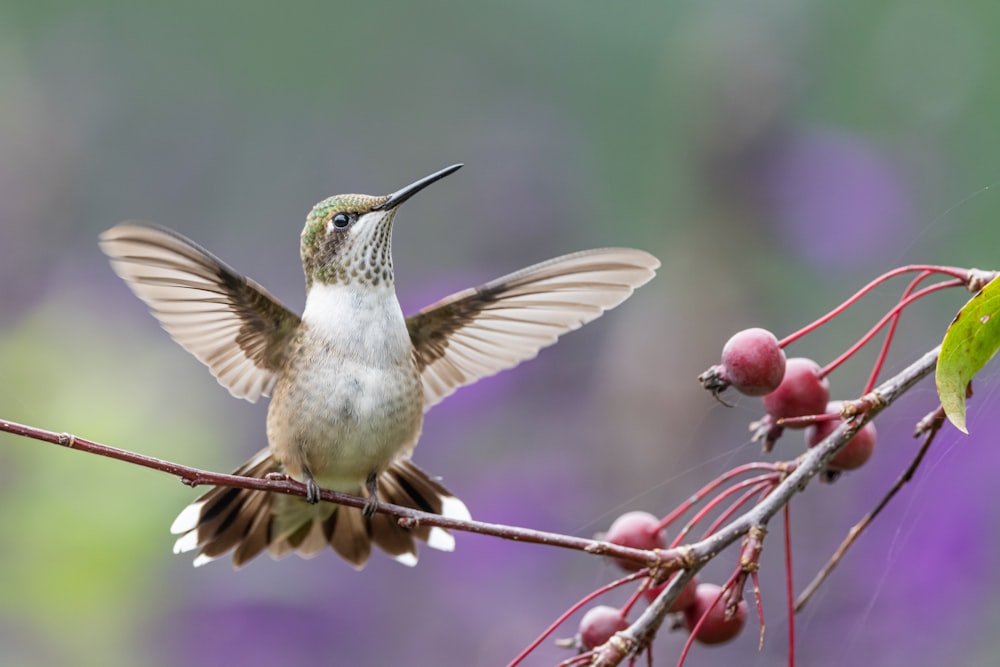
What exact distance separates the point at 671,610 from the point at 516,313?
63 cm

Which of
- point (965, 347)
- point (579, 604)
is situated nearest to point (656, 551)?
point (579, 604)

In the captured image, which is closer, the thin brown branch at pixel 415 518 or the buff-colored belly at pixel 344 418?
the thin brown branch at pixel 415 518

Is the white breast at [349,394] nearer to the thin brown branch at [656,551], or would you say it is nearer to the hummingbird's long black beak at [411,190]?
the hummingbird's long black beak at [411,190]

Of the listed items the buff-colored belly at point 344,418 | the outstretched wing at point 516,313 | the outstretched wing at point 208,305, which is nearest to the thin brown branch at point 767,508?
the outstretched wing at point 516,313

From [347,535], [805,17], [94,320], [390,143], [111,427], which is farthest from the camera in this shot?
[390,143]

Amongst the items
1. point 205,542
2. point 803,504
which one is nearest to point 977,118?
point 803,504

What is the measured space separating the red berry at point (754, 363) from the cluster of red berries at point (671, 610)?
261mm

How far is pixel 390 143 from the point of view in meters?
5.95

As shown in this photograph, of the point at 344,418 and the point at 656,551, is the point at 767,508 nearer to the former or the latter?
the point at 656,551

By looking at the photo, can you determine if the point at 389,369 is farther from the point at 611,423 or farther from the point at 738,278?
the point at 738,278

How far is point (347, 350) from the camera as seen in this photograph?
1749 mm

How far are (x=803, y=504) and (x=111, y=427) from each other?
2.04 metres

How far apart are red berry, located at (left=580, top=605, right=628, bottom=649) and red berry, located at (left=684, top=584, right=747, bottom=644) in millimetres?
98

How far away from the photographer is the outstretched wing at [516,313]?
1.62m
